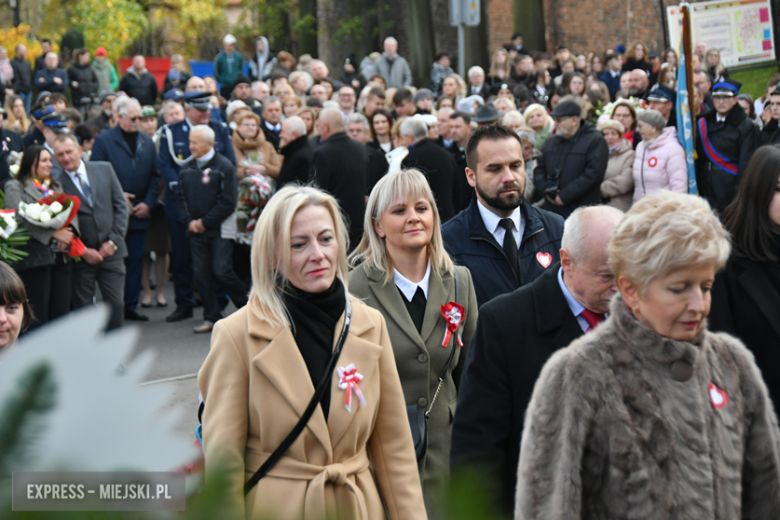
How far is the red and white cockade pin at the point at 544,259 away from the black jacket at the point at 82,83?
1521cm

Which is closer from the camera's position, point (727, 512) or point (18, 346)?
point (18, 346)

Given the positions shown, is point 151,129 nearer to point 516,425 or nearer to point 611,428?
point 516,425

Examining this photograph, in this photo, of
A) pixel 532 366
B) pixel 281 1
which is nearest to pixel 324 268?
pixel 532 366

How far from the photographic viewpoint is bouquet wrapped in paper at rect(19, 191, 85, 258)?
658 centimetres

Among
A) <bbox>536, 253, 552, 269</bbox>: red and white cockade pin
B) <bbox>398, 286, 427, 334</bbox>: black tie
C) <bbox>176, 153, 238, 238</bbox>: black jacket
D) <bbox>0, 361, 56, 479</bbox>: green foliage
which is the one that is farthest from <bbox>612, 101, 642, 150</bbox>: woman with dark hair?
<bbox>0, 361, 56, 479</bbox>: green foliage

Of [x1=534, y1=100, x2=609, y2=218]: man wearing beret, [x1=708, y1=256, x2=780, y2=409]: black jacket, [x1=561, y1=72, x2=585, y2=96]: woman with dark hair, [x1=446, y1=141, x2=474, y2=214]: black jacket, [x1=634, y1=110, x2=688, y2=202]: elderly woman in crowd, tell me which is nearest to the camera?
[x1=708, y1=256, x2=780, y2=409]: black jacket

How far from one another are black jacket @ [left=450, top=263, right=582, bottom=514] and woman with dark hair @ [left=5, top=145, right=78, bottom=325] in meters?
4.70

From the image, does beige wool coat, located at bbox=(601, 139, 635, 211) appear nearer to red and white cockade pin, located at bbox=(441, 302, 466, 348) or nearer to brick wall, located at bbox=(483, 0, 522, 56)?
red and white cockade pin, located at bbox=(441, 302, 466, 348)

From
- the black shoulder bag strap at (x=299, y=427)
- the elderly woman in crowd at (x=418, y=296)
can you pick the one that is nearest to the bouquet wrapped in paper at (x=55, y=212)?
the elderly woman in crowd at (x=418, y=296)

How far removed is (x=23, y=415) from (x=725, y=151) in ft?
29.1

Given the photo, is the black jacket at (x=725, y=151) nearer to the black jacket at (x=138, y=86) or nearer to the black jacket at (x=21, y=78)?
the black jacket at (x=138, y=86)

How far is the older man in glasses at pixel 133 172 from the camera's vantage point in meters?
9.35

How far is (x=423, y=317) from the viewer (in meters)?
3.79

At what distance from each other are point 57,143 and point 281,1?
22.3 m
